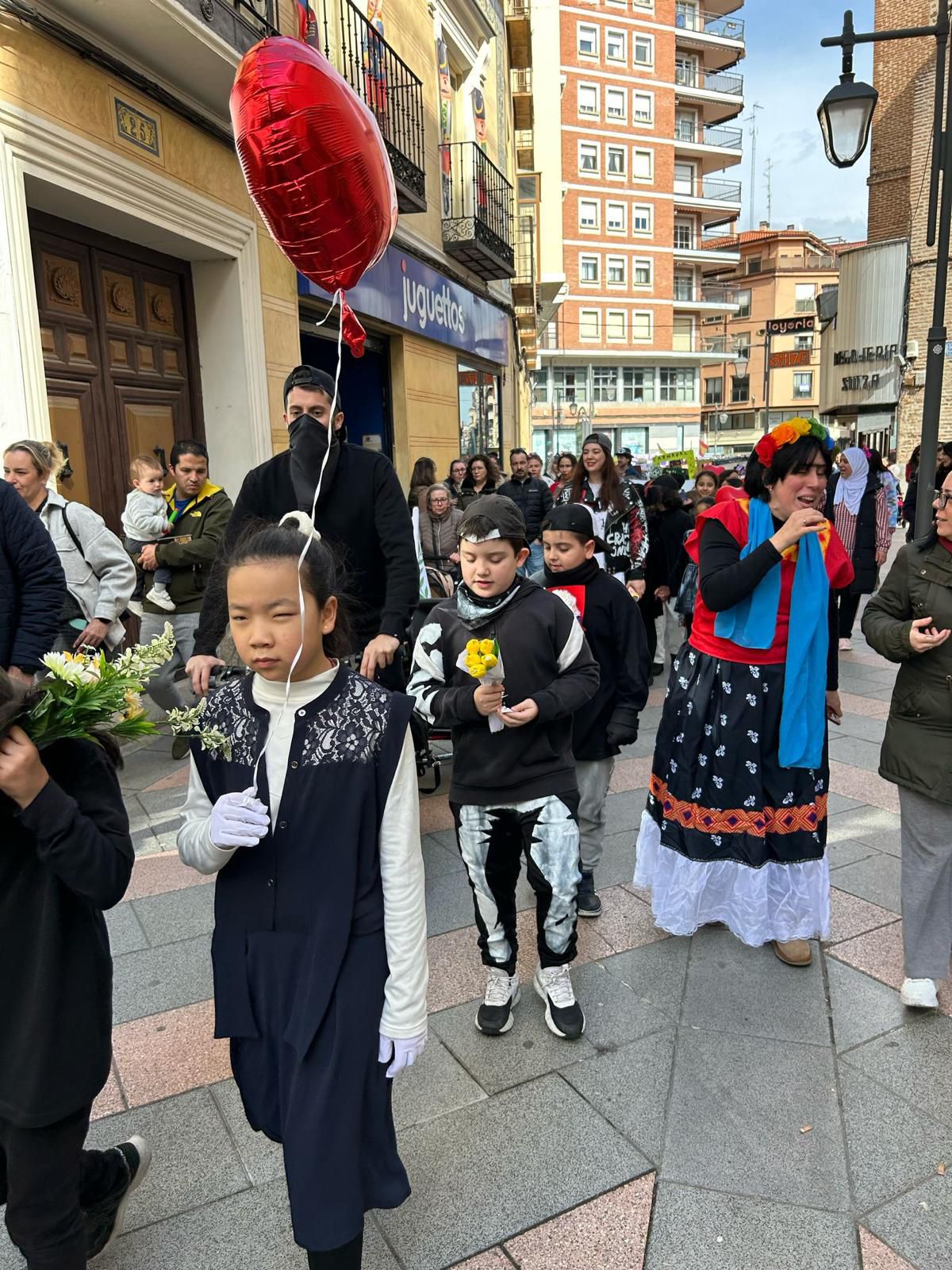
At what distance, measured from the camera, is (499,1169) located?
2.19m

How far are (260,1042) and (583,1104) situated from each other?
43.4 inches

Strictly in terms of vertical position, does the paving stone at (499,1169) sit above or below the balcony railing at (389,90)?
below

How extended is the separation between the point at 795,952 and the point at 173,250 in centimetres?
678

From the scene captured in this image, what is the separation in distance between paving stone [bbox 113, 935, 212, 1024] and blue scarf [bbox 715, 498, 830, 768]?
2.15m

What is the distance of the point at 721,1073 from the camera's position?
8.34 feet

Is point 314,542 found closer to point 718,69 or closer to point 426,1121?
point 426,1121

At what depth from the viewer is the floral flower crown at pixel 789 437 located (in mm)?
2930

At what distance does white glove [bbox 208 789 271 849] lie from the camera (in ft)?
5.23

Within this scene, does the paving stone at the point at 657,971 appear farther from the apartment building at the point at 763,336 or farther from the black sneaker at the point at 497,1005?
the apartment building at the point at 763,336

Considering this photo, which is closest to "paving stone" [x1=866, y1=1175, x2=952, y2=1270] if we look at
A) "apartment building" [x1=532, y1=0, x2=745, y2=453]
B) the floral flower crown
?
the floral flower crown

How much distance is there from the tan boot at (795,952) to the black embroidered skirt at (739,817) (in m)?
0.04

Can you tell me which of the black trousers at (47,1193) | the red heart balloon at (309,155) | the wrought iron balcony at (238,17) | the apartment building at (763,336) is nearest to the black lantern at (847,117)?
the wrought iron balcony at (238,17)

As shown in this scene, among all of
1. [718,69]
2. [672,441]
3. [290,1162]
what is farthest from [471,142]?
[718,69]

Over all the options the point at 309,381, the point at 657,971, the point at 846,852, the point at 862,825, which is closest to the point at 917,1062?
the point at 657,971
